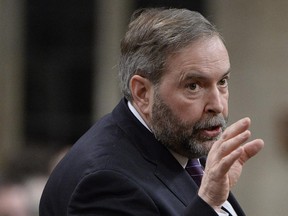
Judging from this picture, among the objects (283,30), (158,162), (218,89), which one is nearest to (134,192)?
(158,162)

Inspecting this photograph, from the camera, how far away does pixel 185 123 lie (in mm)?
4535

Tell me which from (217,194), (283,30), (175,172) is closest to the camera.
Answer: (217,194)

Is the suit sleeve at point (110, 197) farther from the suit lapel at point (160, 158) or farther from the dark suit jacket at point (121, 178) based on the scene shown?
the suit lapel at point (160, 158)

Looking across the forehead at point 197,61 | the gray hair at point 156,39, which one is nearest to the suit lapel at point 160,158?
the gray hair at point 156,39

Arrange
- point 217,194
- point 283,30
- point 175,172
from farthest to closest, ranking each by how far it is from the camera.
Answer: point 283,30
point 175,172
point 217,194

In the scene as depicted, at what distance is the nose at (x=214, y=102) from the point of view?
14.8 feet

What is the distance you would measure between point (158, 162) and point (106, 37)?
25.1 feet

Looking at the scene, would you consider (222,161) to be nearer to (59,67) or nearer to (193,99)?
(193,99)

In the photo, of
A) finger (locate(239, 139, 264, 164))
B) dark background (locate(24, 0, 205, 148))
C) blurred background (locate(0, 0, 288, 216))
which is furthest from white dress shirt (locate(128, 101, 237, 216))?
dark background (locate(24, 0, 205, 148))

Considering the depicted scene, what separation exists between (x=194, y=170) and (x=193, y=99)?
366 millimetres

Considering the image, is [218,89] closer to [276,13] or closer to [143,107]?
[143,107]

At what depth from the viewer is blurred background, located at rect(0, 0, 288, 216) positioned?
465 inches

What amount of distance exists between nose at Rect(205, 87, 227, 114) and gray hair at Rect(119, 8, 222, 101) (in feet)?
0.64

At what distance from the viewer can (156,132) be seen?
459 cm
